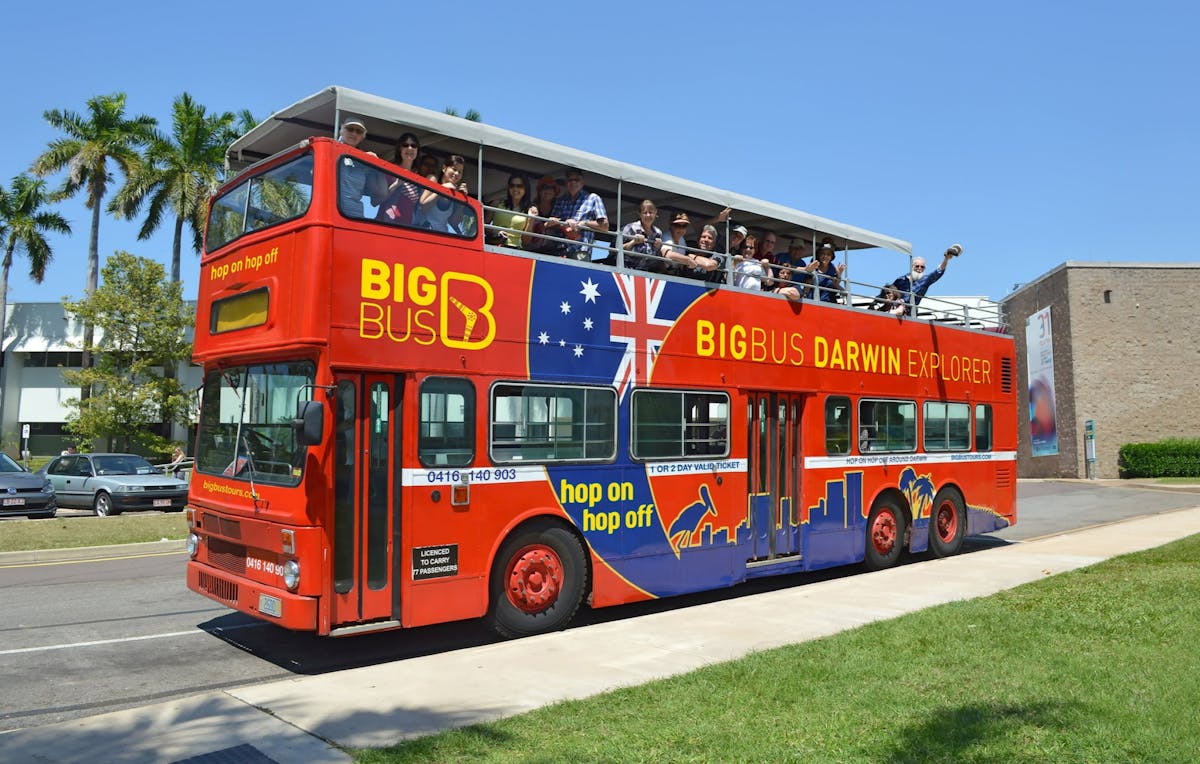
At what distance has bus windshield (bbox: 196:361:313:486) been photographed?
7.48 meters

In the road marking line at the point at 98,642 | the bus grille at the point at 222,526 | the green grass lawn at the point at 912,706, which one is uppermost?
the bus grille at the point at 222,526

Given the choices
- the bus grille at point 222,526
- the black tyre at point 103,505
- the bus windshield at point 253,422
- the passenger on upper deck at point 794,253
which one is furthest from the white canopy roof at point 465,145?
the black tyre at point 103,505

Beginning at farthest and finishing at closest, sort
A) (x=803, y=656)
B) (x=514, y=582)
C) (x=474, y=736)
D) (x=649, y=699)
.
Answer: (x=514, y=582)
(x=803, y=656)
(x=649, y=699)
(x=474, y=736)

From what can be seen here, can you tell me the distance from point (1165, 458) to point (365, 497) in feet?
129

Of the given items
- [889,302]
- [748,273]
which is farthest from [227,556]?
[889,302]

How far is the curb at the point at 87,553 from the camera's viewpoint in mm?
13906

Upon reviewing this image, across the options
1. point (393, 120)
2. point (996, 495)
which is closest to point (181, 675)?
point (393, 120)

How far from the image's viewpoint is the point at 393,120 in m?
8.13

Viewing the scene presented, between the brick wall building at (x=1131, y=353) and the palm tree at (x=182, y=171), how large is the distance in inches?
1440

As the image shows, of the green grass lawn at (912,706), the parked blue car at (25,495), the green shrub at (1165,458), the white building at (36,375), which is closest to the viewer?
the green grass lawn at (912,706)

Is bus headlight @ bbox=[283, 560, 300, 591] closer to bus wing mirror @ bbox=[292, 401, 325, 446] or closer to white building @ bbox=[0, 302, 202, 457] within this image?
bus wing mirror @ bbox=[292, 401, 325, 446]

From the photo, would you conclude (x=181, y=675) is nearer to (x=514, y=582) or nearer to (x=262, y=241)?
(x=514, y=582)

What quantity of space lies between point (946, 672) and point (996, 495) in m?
9.62

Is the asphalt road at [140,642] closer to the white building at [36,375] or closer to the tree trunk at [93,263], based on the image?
the tree trunk at [93,263]
